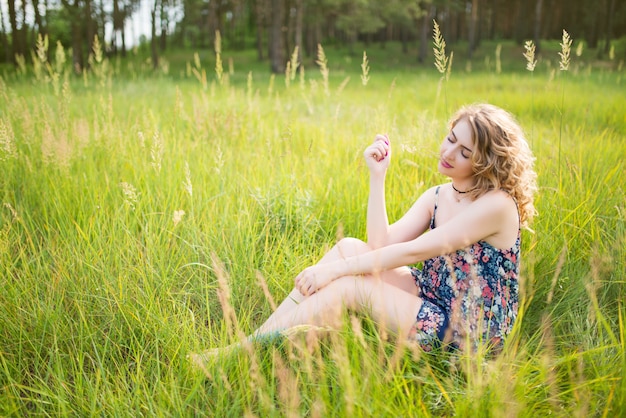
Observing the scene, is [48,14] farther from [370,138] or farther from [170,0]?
[370,138]

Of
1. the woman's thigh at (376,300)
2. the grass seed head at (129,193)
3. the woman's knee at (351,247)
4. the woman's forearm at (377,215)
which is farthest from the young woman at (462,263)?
the grass seed head at (129,193)

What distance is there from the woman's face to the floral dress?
0.32 metres

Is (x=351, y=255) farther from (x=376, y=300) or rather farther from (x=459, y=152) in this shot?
(x=459, y=152)

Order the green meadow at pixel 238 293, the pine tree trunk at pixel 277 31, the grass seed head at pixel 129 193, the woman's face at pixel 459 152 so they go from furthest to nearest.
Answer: the pine tree trunk at pixel 277 31
the grass seed head at pixel 129 193
the woman's face at pixel 459 152
the green meadow at pixel 238 293

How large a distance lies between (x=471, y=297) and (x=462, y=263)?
152 millimetres

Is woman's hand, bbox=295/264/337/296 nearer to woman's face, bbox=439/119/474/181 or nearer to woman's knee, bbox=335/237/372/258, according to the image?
woman's knee, bbox=335/237/372/258

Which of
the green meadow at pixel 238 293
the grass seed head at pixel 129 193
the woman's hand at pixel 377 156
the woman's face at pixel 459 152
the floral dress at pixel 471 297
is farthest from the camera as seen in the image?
the woman's hand at pixel 377 156

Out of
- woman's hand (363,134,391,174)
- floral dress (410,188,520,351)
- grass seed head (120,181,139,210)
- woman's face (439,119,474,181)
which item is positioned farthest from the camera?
woman's hand (363,134,391,174)

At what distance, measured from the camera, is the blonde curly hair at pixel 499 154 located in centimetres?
187

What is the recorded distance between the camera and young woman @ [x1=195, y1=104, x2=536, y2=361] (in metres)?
1.84

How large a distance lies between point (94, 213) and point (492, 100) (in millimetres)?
6039

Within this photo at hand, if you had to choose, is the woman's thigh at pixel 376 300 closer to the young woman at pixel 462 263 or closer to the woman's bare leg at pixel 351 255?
the young woman at pixel 462 263

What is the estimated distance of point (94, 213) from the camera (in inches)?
102

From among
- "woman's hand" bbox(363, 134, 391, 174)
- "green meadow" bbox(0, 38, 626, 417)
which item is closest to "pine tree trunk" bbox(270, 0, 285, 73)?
"green meadow" bbox(0, 38, 626, 417)
